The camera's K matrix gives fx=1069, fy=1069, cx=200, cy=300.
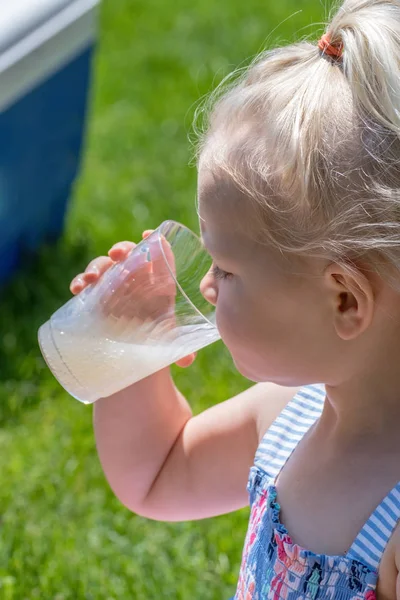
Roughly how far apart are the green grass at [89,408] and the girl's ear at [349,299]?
30.3 inches

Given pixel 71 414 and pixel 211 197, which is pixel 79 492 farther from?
pixel 211 197

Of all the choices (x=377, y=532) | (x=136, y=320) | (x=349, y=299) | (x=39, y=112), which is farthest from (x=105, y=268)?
(x=39, y=112)

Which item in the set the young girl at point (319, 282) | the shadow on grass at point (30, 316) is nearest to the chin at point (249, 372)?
the young girl at point (319, 282)

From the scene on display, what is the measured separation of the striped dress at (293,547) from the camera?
154cm

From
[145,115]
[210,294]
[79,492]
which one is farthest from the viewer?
[145,115]

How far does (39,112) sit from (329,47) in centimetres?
233

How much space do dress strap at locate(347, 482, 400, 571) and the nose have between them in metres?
0.38

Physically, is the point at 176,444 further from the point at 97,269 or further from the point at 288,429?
the point at 97,269

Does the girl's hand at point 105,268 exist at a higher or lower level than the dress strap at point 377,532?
higher

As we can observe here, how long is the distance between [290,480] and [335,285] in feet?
1.32

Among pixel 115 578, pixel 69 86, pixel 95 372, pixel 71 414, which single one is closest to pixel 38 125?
pixel 69 86

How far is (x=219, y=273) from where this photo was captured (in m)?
1.59

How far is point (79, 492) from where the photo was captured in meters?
A: 2.84

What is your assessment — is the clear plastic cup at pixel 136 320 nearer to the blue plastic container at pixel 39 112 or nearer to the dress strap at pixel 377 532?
the dress strap at pixel 377 532
